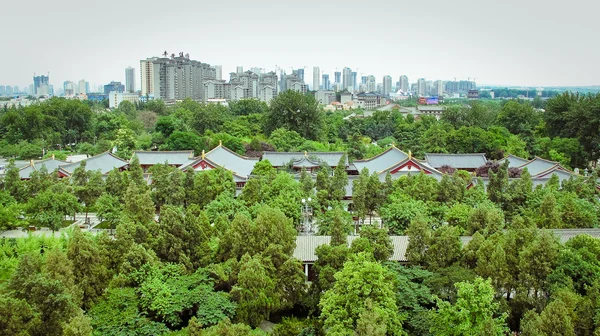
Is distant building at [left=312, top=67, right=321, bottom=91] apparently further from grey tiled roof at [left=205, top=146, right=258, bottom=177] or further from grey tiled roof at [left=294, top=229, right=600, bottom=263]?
grey tiled roof at [left=294, top=229, right=600, bottom=263]

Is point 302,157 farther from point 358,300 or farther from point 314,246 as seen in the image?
point 358,300

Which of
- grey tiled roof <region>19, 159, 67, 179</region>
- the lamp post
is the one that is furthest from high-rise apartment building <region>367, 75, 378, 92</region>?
the lamp post

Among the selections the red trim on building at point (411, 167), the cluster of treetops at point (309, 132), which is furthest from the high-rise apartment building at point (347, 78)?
the red trim on building at point (411, 167)

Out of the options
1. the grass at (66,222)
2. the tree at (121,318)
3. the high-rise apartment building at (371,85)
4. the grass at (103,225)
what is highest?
the high-rise apartment building at (371,85)

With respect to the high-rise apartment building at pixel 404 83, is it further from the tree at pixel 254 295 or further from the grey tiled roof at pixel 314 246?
the tree at pixel 254 295

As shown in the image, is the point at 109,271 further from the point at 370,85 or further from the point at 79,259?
the point at 370,85

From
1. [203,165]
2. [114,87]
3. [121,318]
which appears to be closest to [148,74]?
[114,87]
